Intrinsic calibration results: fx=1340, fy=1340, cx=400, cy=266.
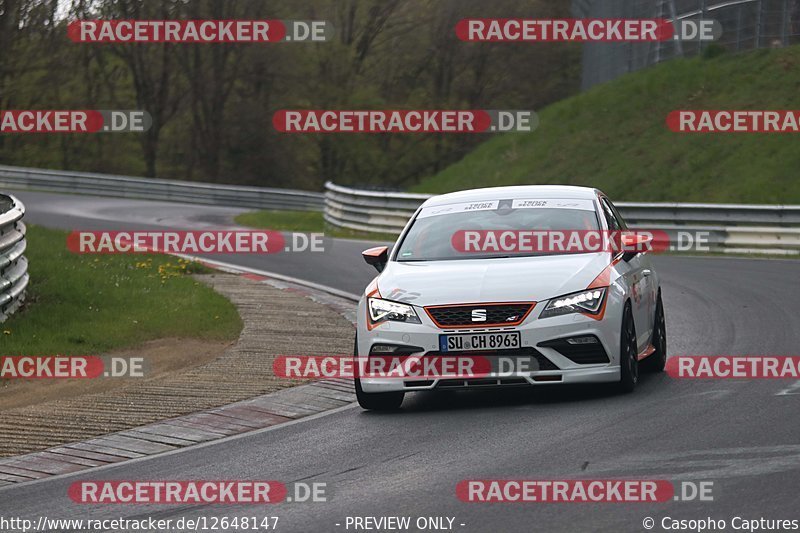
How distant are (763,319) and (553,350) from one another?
5047 millimetres

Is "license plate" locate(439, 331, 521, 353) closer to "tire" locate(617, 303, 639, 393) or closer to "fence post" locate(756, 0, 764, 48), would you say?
"tire" locate(617, 303, 639, 393)

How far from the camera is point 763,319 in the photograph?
13492mm

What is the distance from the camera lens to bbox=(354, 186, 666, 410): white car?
918 cm

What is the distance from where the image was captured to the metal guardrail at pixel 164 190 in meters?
42.5

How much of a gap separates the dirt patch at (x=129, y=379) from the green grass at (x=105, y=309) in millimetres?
248

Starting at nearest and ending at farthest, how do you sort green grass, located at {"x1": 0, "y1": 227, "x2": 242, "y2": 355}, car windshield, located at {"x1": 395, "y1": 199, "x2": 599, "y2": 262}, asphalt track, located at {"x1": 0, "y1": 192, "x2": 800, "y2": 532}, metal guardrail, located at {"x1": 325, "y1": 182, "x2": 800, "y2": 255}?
asphalt track, located at {"x1": 0, "y1": 192, "x2": 800, "y2": 532}, car windshield, located at {"x1": 395, "y1": 199, "x2": 599, "y2": 262}, green grass, located at {"x1": 0, "y1": 227, "x2": 242, "y2": 355}, metal guardrail, located at {"x1": 325, "y1": 182, "x2": 800, "y2": 255}

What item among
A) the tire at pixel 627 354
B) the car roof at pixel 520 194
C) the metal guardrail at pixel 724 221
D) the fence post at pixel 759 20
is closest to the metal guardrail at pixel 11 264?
the car roof at pixel 520 194

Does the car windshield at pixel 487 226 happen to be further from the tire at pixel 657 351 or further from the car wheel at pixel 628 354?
the tire at pixel 657 351

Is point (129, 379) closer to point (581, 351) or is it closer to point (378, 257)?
point (378, 257)

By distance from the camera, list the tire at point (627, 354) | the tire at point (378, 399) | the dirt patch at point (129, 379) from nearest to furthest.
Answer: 1. the tire at point (627, 354)
2. the tire at point (378, 399)
3. the dirt patch at point (129, 379)

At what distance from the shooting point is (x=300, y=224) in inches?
1325

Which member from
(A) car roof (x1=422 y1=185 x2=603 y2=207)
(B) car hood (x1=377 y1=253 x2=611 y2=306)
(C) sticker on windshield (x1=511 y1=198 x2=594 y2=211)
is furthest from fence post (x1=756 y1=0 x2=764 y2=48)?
(B) car hood (x1=377 y1=253 x2=611 y2=306)

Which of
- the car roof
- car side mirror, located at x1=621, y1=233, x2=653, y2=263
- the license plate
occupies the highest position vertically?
the car roof

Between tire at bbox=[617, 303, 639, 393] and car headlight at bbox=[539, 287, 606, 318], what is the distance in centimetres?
25
